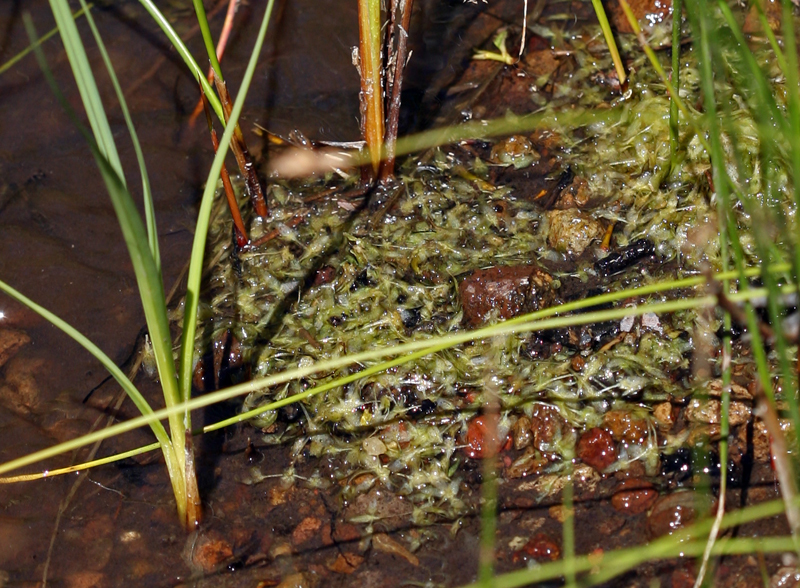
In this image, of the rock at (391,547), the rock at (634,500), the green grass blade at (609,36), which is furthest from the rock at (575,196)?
the rock at (391,547)

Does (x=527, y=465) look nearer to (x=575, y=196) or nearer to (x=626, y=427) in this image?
(x=626, y=427)

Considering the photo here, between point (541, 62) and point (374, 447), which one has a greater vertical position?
point (541, 62)

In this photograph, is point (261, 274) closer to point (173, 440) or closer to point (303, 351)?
point (303, 351)

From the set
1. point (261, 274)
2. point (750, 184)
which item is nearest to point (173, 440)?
point (261, 274)

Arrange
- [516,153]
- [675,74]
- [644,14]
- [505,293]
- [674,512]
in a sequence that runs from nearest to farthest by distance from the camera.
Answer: [674,512]
[675,74]
[505,293]
[516,153]
[644,14]

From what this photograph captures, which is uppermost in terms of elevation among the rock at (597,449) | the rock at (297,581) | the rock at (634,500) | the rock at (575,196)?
the rock at (575,196)

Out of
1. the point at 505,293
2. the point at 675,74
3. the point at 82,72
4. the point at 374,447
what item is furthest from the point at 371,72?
the point at 374,447

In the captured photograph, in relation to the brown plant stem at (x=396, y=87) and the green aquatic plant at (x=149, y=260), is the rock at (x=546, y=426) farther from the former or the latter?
the brown plant stem at (x=396, y=87)
